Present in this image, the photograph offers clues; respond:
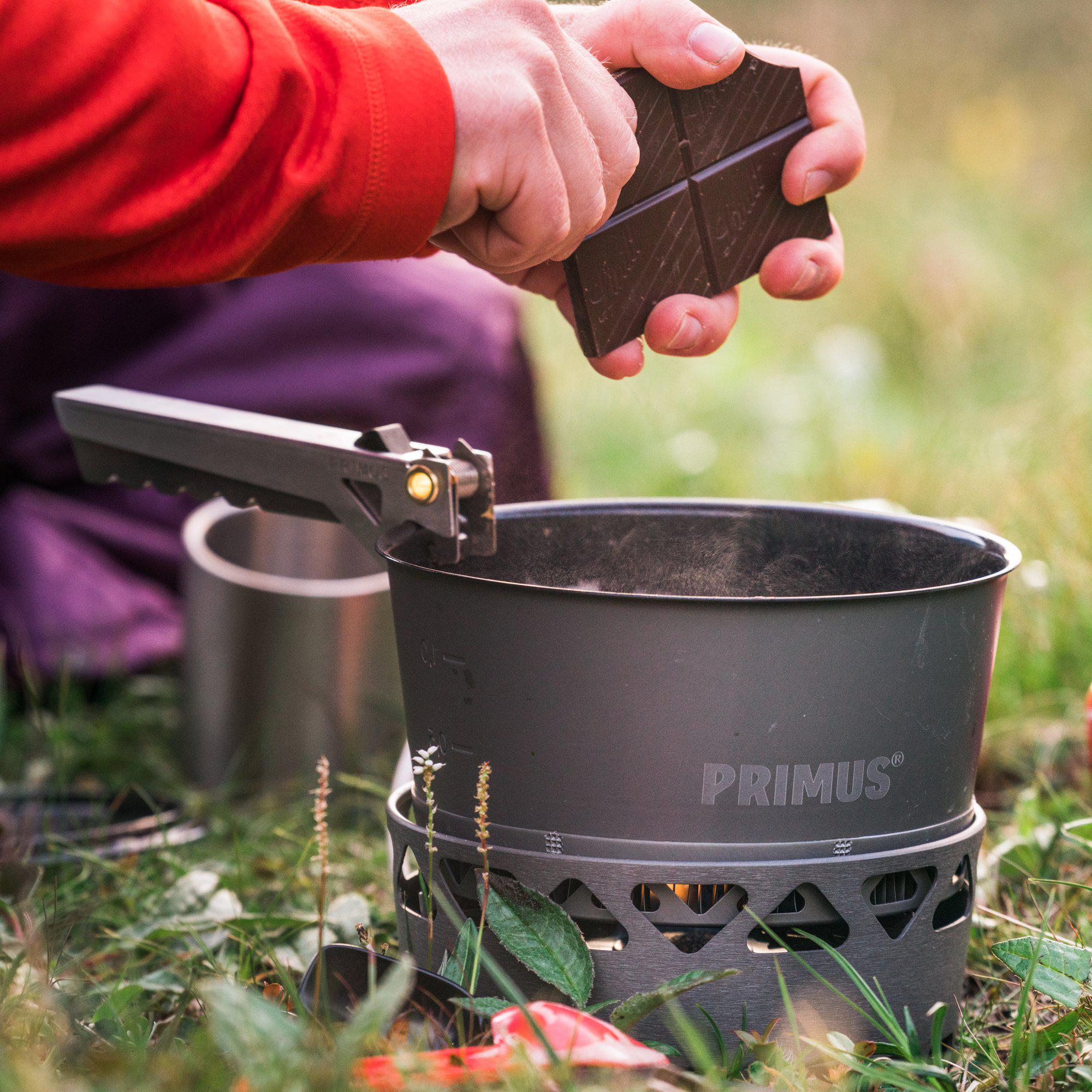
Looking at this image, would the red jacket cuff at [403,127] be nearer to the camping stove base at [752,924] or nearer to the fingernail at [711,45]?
the fingernail at [711,45]

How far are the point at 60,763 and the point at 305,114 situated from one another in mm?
1013

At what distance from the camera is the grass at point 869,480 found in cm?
102

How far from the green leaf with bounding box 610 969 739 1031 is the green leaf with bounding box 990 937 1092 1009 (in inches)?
10.2

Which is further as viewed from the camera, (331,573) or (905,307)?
(905,307)

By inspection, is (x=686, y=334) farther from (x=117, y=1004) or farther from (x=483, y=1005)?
(x=117, y=1004)

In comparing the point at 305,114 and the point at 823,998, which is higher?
the point at 305,114

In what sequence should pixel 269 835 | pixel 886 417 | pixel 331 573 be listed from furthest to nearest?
1. pixel 886 417
2. pixel 331 573
3. pixel 269 835

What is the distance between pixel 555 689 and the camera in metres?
0.98

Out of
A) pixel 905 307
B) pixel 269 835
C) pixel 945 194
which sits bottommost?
pixel 269 835

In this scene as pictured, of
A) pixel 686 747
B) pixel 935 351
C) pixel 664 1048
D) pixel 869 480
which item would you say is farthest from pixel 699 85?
pixel 935 351

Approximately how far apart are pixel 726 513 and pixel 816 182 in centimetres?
37

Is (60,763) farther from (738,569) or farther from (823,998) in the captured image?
(823,998)

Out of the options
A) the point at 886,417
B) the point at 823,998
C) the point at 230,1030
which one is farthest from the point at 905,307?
the point at 230,1030

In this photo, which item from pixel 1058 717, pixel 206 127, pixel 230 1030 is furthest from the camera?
pixel 1058 717
